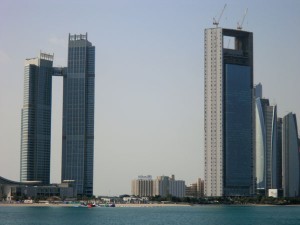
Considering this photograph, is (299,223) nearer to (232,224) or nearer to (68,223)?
(232,224)

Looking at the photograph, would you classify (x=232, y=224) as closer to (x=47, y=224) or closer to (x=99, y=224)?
(x=99, y=224)

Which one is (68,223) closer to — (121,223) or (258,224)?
(121,223)

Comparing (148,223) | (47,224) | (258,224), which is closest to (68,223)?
(47,224)

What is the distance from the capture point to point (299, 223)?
130 meters

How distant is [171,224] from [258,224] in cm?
1538

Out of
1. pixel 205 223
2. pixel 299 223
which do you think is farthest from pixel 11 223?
pixel 299 223

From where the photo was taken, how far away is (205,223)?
5032 inches

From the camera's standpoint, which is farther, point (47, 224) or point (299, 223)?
point (299, 223)

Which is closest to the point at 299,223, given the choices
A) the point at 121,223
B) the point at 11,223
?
the point at 121,223

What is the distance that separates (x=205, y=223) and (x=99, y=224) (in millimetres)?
18985

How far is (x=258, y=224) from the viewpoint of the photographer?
126688 mm

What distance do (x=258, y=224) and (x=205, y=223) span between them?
929 cm

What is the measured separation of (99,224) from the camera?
123 metres

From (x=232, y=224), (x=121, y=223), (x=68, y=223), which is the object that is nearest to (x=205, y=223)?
(x=232, y=224)
